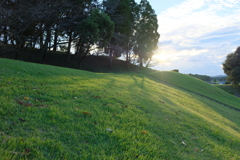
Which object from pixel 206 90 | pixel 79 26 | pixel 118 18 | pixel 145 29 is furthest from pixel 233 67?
pixel 79 26

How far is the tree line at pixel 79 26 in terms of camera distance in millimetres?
15852

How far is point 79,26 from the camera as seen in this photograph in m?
23.3

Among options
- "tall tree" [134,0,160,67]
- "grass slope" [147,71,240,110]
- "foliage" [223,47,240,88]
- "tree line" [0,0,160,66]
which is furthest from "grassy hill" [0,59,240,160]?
"foliage" [223,47,240,88]

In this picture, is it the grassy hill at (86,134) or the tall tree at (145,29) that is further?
the tall tree at (145,29)

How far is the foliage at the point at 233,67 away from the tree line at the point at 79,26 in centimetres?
2021

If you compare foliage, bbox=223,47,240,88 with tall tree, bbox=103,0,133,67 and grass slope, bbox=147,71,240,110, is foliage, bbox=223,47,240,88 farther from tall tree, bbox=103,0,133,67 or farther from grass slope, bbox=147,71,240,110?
tall tree, bbox=103,0,133,67

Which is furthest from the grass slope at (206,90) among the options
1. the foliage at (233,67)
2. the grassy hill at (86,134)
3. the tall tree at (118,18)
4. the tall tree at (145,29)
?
the grassy hill at (86,134)

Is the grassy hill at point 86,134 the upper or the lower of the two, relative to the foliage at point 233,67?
lower

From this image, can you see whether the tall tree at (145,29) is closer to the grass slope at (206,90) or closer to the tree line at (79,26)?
the tree line at (79,26)

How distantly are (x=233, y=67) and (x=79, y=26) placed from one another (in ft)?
131

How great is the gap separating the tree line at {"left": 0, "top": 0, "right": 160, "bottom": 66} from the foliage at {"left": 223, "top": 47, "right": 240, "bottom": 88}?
796 inches

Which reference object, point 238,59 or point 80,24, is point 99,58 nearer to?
point 80,24

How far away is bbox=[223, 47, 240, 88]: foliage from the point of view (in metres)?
40.3

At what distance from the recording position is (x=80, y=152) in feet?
9.52
